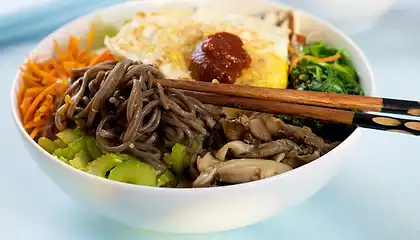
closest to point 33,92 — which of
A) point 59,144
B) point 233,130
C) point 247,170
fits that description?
point 59,144

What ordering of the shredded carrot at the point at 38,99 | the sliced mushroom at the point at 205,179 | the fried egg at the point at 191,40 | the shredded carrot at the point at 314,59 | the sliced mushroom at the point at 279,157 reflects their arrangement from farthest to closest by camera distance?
the shredded carrot at the point at 314,59, the fried egg at the point at 191,40, the shredded carrot at the point at 38,99, the sliced mushroom at the point at 279,157, the sliced mushroom at the point at 205,179

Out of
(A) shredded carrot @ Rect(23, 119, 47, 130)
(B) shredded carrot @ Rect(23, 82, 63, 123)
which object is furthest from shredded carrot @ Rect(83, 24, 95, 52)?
(A) shredded carrot @ Rect(23, 119, 47, 130)

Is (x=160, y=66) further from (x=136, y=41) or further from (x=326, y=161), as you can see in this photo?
(x=326, y=161)

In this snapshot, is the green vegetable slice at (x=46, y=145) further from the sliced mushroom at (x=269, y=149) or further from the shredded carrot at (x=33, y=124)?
the sliced mushroom at (x=269, y=149)

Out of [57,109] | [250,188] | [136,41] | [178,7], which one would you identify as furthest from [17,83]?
→ [250,188]

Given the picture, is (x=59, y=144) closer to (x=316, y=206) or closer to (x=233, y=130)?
(x=233, y=130)

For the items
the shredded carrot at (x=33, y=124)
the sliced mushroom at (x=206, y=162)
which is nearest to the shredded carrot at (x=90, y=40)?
the shredded carrot at (x=33, y=124)

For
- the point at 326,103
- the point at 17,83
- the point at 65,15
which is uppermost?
the point at 326,103
